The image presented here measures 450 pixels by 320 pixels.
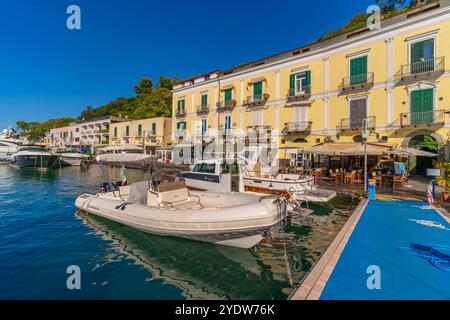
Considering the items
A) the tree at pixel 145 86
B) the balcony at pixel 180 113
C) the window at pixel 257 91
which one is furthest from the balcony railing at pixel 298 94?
the tree at pixel 145 86

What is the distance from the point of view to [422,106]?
1541 cm

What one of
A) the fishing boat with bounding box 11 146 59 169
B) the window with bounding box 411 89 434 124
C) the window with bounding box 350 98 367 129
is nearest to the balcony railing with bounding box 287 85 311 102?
the window with bounding box 350 98 367 129

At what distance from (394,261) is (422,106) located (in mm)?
16016

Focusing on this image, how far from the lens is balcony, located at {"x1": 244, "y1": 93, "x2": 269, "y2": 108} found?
2384 cm

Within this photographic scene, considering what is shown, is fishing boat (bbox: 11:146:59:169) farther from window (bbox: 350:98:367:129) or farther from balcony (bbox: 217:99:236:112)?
window (bbox: 350:98:367:129)

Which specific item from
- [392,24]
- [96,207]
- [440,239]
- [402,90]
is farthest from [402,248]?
[392,24]

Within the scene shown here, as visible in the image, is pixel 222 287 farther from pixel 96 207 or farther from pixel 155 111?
pixel 155 111

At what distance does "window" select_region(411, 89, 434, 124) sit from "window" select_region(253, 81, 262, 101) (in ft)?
43.1

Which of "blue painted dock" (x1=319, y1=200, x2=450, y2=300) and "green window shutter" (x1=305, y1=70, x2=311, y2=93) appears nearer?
"blue painted dock" (x1=319, y1=200, x2=450, y2=300)

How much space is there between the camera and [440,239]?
5.71 m

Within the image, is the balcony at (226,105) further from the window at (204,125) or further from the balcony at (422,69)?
the balcony at (422,69)

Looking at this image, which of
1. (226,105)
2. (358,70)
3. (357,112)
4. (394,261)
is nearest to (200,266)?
(394,261)

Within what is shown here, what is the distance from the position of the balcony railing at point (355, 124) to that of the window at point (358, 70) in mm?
3058

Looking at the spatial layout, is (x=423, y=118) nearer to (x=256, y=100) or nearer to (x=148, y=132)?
(x=256, y=100)
